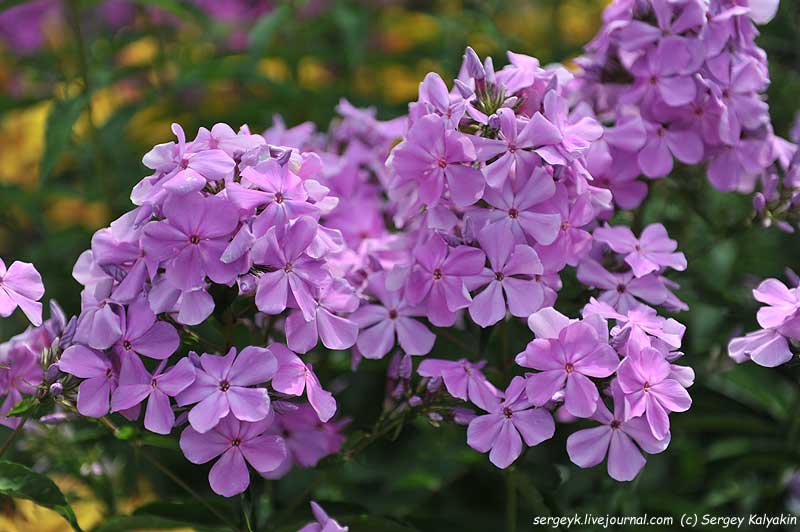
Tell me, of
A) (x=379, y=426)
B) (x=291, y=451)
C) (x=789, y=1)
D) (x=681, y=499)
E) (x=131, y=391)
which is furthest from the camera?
(x=789, y=1)

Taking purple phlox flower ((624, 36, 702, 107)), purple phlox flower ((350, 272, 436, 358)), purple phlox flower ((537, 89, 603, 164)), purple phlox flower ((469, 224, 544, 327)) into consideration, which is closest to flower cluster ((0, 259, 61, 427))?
purple phlox flower ((350, 272, 436, 358))

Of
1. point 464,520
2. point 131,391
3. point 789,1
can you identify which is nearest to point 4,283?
point 131,391

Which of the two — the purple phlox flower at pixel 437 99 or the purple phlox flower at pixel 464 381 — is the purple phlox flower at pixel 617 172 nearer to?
the purple phlox flower at pixel 437 99

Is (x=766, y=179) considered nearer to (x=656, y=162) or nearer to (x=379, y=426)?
(x=656, y=162)

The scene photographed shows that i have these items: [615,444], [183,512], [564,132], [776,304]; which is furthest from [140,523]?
[776,304]

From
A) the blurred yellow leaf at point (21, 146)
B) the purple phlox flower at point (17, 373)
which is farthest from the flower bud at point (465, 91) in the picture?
the blurred yellow leaf at point (21, 146)

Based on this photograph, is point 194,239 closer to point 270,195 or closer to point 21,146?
point 270,195
